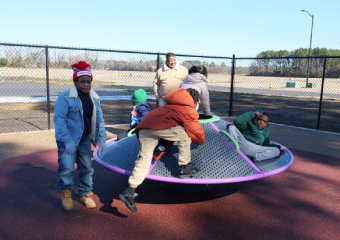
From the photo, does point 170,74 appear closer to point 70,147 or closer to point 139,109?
point 139,109

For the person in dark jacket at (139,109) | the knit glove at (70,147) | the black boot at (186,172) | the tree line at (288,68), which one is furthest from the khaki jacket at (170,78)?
the tree line at (288,68)

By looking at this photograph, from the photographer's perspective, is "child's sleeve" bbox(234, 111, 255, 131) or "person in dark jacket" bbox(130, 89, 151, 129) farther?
"person in dark jacket" bbox(130, 89, 151, 129)

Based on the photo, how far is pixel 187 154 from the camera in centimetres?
316

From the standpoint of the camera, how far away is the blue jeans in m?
3.10

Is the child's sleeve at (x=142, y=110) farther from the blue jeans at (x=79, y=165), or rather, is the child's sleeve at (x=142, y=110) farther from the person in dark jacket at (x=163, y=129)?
the person in dark jacket at (x=163, y=129)

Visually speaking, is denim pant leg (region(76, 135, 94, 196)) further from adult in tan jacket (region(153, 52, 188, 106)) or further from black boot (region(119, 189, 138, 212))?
adult in tan jacket (region(153, 52, 188, 106))

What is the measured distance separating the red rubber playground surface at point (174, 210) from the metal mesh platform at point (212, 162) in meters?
0.49

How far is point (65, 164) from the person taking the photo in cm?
310

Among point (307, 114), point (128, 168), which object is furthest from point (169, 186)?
point (307, 114)

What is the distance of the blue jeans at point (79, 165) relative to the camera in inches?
122

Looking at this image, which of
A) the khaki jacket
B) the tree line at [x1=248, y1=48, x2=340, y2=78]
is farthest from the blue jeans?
the tree line at [x1=248, y1=48, x2=340, y2=78]

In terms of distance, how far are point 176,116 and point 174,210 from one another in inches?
46.9

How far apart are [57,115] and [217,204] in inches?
84.4

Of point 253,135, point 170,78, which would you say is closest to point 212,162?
point 253,135
